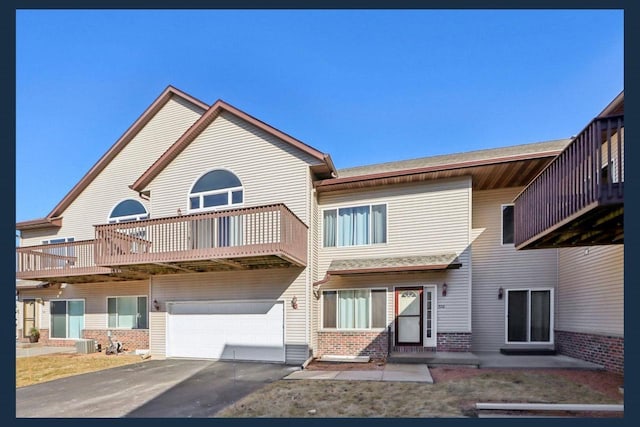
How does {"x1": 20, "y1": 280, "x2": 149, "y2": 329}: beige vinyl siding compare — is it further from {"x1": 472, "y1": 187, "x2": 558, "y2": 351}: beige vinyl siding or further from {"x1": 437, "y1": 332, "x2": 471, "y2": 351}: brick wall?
{"x1": 472, "y1": 187, "x2": 558, "y2": 351}: beige vinyl siding

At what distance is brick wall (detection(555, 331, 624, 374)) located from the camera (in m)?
8.38

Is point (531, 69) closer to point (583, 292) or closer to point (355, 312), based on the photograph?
point (583, 292)

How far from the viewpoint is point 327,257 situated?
39.8ft

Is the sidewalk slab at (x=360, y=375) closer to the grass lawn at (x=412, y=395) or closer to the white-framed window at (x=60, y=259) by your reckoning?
the grass lawn at (x=412, y=395)

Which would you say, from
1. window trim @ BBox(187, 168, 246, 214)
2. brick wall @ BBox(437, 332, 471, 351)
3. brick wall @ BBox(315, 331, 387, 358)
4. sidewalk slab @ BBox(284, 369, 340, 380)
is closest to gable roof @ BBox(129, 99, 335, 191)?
window trim @ BBox(187, 168, 246, 214)

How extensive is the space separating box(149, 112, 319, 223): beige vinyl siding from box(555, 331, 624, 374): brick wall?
850 cm

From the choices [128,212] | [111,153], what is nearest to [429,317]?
[128,212]

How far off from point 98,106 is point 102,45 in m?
6.70

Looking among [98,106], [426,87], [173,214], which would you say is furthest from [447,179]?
[98,106]

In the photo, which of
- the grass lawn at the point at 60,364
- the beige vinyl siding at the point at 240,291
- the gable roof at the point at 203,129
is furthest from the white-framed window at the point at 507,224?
the grass lawn at the point at 60,364

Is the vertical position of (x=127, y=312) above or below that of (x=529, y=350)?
above

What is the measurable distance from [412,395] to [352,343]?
4.26 meters

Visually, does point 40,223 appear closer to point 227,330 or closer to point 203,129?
point 203,129

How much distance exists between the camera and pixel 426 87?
11.6 meters
